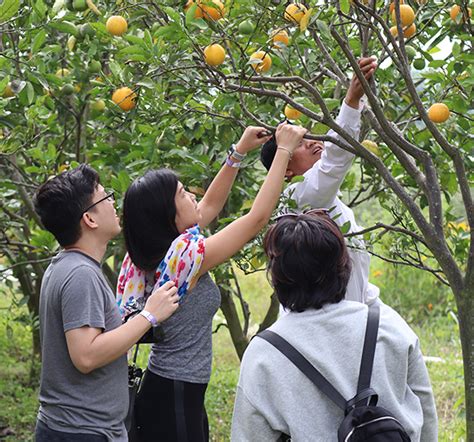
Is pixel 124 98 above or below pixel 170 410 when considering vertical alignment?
above

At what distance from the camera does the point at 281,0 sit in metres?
2.48

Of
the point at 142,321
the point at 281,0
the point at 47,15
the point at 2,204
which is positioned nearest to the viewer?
the point at 142,321

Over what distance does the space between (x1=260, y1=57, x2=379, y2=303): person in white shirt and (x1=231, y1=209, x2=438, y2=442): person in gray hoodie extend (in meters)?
0.55

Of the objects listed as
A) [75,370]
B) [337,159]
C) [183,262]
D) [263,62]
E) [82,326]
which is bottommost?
[75,370]

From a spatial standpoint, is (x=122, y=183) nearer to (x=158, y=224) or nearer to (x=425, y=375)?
(x=158, y=224)

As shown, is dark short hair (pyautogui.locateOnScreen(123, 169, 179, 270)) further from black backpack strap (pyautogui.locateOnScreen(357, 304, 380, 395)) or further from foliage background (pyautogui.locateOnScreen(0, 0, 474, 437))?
black backpack strap (pyautogui.locateOnScreen(357, 304, 380, 395))

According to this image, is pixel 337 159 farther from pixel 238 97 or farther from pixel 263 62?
pixel 238 97

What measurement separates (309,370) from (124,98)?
126 centimetres

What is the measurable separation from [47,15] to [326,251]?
1.73 m

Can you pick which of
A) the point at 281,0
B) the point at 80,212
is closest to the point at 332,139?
the point at 281,0

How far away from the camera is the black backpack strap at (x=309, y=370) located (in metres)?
1.76

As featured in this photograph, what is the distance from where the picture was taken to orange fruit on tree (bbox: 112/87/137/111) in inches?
107

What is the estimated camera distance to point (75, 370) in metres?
2.09

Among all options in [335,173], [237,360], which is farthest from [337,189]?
[237,360]
